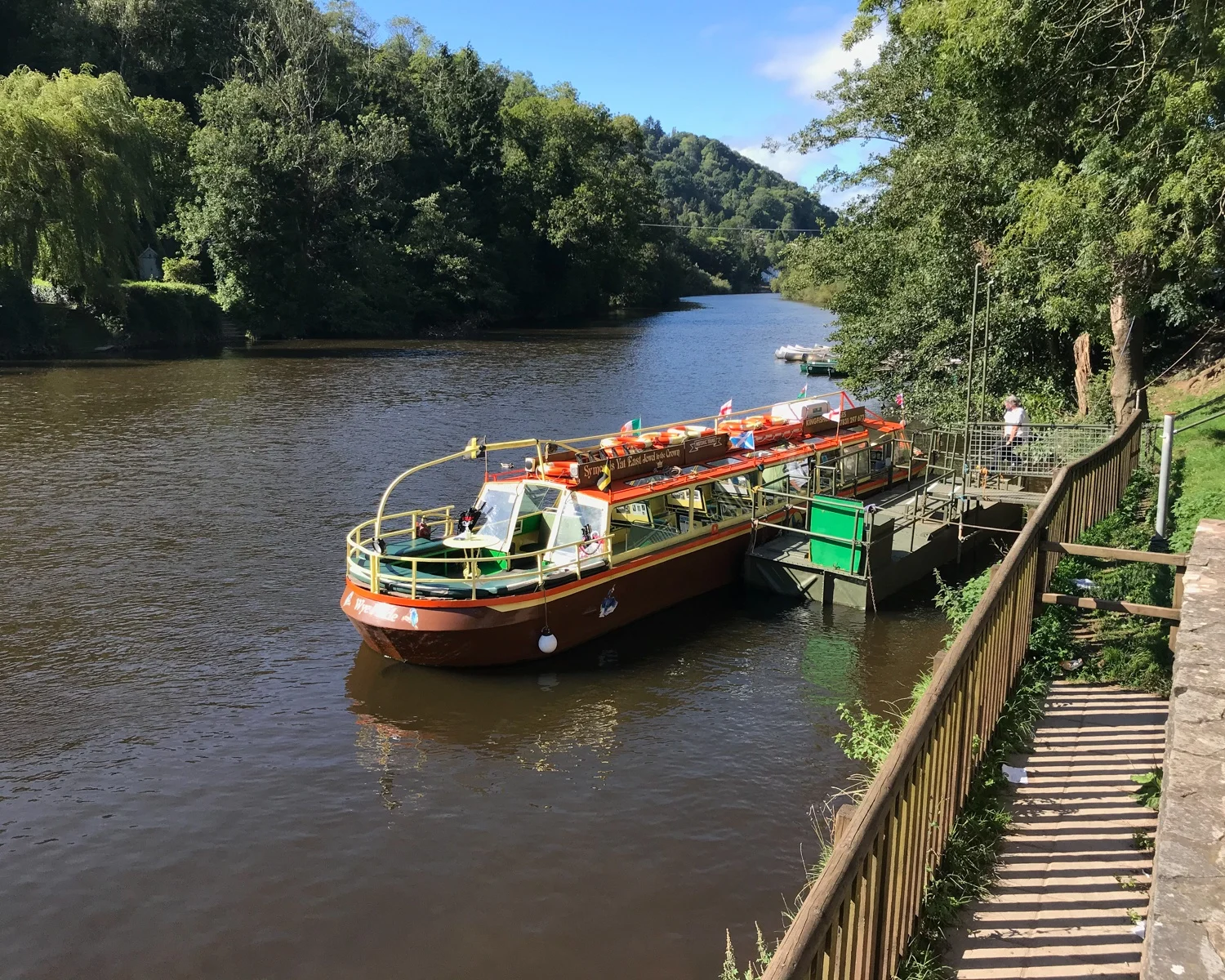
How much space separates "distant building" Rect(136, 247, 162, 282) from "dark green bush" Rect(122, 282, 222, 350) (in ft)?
13.2

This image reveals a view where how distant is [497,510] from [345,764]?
5.48 metres

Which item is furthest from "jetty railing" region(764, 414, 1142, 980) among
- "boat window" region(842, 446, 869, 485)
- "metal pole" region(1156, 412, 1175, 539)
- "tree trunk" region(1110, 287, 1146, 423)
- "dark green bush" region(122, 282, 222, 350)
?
"dark green bush" region(122, 282, 222, 350)

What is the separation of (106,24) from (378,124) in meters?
19.7

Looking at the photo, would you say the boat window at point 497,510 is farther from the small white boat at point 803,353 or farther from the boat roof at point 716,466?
the small white boat at point 803,353

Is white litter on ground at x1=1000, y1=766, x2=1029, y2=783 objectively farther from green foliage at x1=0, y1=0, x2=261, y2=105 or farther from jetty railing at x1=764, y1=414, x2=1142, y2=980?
green foliage at x1=0, y1=0, x2=261, y2=105

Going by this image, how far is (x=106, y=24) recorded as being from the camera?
66.4 m

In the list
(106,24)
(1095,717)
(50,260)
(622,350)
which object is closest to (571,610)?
(1095,717)

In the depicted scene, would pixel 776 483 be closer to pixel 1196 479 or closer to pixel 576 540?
pixel 576 540

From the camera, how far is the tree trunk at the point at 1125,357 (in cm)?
2022

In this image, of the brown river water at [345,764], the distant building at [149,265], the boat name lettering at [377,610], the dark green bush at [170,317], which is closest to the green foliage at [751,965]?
the brown river water at [345,764]

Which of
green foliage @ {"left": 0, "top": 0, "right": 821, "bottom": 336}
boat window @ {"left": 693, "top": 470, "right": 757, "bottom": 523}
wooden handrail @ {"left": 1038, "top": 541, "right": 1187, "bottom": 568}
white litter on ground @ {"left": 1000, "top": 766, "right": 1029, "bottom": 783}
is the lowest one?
white litter on ground @ {"left": 1000, "top": 766, "right": 1029, "bottom": 783}

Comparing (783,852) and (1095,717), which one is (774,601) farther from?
(1095,717)

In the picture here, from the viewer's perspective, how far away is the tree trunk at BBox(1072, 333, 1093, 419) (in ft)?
81.6

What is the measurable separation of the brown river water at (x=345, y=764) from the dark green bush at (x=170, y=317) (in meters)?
31.1
